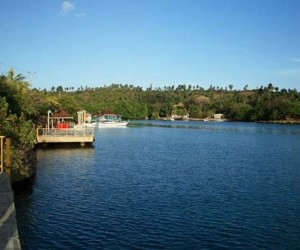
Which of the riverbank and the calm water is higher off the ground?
the riverbank

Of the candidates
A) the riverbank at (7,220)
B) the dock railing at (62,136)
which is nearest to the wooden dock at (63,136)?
the dock railing at (62,136)

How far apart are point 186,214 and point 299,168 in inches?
798

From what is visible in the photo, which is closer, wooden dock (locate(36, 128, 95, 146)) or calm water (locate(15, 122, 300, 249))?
calm water (locate(15, 122, 300, 249))

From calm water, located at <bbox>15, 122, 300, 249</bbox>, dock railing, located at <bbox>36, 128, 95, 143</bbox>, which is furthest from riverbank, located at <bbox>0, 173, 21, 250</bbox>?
dock railing, located at <bbox>36, 128, 95, 143</bbox>

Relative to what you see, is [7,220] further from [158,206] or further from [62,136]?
[62,136]

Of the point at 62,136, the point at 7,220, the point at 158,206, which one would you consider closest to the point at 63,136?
the point at 62,136

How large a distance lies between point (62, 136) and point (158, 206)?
2859 cm

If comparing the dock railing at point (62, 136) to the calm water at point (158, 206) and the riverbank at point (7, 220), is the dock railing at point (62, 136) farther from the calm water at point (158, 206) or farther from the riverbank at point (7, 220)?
the riverbank at point (7, 220)

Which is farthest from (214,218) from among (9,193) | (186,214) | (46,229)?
(9,193)

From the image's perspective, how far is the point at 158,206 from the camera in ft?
71.1

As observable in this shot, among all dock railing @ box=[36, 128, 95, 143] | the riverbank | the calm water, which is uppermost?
dock railing @ box=[36, 128, 95, 143]

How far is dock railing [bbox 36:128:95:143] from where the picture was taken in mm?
47875

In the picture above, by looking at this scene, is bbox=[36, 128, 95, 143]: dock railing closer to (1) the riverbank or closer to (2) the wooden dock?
(2) the wooden dock

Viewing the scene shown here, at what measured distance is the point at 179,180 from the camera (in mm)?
29297
